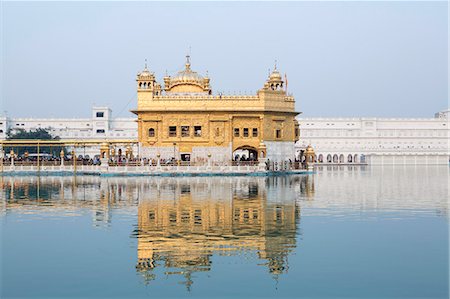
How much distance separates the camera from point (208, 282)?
11750 millimetres

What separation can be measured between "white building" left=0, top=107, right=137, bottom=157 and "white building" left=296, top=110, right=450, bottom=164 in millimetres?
38846

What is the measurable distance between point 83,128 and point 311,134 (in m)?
49.0

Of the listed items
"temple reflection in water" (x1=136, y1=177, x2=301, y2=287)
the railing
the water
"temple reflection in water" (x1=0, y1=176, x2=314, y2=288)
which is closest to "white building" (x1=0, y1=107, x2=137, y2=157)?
the railing

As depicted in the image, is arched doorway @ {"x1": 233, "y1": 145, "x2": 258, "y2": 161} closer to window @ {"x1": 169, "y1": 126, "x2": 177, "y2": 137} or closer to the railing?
the railing

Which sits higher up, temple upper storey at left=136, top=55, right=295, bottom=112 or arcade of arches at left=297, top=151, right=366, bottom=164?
temple upper storey at left=136, top=55, right=295, bottom=112

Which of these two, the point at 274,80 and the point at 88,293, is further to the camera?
the point at 274,80

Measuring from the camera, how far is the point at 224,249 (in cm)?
1480

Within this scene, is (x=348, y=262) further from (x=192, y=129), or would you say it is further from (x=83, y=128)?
(x=83, y=128)

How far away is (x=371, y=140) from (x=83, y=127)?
6259 cm

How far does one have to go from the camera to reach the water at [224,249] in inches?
452

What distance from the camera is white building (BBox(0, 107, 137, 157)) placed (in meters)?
134

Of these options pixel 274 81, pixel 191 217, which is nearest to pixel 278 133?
pixel 274 81

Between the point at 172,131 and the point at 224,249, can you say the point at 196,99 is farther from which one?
the point at 224,249

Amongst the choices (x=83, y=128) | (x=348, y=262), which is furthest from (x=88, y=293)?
(x=83, y=128)
